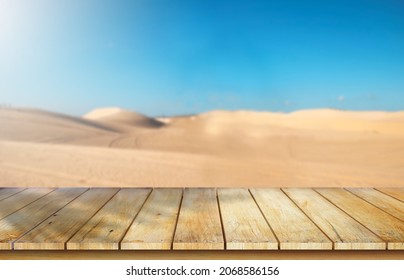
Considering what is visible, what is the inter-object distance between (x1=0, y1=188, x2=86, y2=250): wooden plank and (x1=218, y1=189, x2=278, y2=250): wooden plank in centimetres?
100

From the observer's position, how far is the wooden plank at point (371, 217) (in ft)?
5.92

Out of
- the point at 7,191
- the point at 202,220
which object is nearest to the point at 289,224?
the point at 202,220

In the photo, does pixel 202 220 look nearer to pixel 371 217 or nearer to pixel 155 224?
pixel 155 224

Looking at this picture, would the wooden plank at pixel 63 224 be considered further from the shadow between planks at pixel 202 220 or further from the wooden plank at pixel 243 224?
the wooden plank at pixel 243 224

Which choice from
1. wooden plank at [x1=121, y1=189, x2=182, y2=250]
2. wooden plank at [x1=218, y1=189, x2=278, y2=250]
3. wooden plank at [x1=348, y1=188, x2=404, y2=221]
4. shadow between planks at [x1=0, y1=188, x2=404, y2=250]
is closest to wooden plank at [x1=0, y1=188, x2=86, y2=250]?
shadow between planks at [x1=0, y1=188, x2=404, y2=250]

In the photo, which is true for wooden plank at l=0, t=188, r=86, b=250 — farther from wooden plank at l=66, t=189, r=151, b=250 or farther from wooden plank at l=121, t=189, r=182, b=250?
wooden plank at l=121, t=189, r=182, b=250

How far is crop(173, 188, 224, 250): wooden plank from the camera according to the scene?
5.67ft

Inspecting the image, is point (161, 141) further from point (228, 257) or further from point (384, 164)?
point (228, 257)

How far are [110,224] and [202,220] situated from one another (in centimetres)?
48

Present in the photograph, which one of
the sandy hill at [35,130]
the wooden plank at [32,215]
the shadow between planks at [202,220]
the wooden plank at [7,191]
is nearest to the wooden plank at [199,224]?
the shadow between planks at [202,220]

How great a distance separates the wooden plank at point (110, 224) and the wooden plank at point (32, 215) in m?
0.28

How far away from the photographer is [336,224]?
6.60 ft
